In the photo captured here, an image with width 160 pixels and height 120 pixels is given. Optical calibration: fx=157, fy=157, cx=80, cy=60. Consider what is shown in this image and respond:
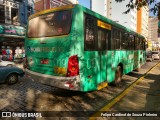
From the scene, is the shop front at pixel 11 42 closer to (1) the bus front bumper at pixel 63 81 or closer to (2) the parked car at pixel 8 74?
(2) the parked car at pixel 8 74

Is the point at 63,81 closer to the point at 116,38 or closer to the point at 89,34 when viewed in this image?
the point at 89,34

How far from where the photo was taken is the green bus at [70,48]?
4746mm

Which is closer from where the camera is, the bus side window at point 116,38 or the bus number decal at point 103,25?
the bus number decal at point 103,25

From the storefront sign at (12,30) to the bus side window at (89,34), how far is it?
15.9m

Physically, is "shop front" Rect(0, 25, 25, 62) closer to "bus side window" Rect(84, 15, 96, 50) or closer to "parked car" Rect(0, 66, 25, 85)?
"parked car" Rect(0, 66, 25, 85)

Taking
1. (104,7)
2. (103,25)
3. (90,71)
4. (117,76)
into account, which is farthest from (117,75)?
(104,7)

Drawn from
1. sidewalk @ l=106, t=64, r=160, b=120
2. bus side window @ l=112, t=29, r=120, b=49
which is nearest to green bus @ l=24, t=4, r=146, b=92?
bus side window @ l=112, t=29, r=120, b=49

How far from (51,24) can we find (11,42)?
1636cm

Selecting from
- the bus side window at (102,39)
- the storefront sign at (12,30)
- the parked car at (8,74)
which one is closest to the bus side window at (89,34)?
the bus side window at (102,39)

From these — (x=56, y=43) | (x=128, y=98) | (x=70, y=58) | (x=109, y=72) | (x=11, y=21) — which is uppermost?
(x=11, y=21)

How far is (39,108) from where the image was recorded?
505cm

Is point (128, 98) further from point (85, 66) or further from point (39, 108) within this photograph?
point (39, 108)

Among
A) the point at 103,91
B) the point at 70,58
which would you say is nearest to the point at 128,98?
the point at 103,91

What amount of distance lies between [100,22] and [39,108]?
3.67 m
